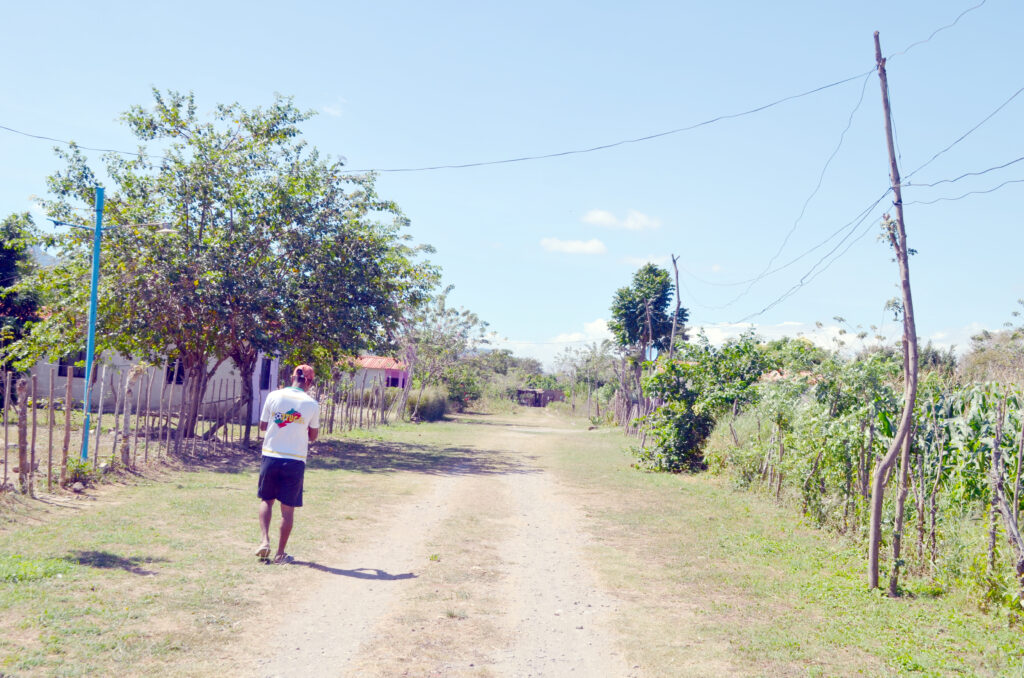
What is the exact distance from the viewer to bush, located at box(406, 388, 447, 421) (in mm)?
38094

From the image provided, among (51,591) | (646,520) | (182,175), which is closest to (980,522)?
(646,520)

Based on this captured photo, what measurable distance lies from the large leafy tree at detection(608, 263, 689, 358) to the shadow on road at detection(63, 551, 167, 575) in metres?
27.5

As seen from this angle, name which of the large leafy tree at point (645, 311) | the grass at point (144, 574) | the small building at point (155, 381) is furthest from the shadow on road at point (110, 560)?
the large leafy tree at point (645, 311)

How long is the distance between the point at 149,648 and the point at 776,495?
1025cm

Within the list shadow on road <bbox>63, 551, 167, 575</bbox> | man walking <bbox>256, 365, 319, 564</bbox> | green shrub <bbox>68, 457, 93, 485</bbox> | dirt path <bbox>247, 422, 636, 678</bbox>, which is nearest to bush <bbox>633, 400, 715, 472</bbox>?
dirt path <bbox>247, 422, 636, 678</bbox>

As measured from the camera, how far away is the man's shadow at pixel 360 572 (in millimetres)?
7145

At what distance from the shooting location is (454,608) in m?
6.24

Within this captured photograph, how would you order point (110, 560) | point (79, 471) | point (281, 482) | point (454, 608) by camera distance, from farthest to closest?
point (79, 471), point (281, 482), point (110, 560), point (454, 608)

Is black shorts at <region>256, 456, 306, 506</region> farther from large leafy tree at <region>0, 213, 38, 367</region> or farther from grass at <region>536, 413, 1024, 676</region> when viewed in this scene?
large leafy tree at <region>0, 213, 38, 367</region>

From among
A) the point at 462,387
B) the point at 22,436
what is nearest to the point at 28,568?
the point at 22,436

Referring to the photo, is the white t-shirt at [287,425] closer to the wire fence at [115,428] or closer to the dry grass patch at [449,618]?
the dry grass patch at [449,618]

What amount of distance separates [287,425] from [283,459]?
32cm

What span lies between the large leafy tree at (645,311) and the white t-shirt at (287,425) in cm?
2661

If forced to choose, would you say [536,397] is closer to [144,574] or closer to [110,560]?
[110,560]
